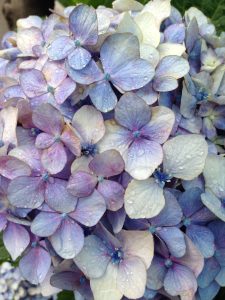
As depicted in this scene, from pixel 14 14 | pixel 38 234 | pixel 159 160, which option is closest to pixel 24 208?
pixel 38 234

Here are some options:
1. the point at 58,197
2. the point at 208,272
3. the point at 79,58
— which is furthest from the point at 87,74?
the point at 208,272

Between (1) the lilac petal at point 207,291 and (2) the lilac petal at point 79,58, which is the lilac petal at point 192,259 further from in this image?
(2) the lilac petal at point 79,58

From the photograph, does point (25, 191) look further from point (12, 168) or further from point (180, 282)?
point (180, 282)

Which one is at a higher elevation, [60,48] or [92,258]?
[60,48]

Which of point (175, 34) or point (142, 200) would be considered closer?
point (142, 200)

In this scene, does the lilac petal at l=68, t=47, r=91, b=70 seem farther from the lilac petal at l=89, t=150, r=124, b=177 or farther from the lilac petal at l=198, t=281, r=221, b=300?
the lilac petal at l=198, t=281, r=221, b=300

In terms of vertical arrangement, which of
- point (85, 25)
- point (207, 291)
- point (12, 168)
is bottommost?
point (207, 291)

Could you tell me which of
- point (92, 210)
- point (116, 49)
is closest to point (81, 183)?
point (92, 210)
